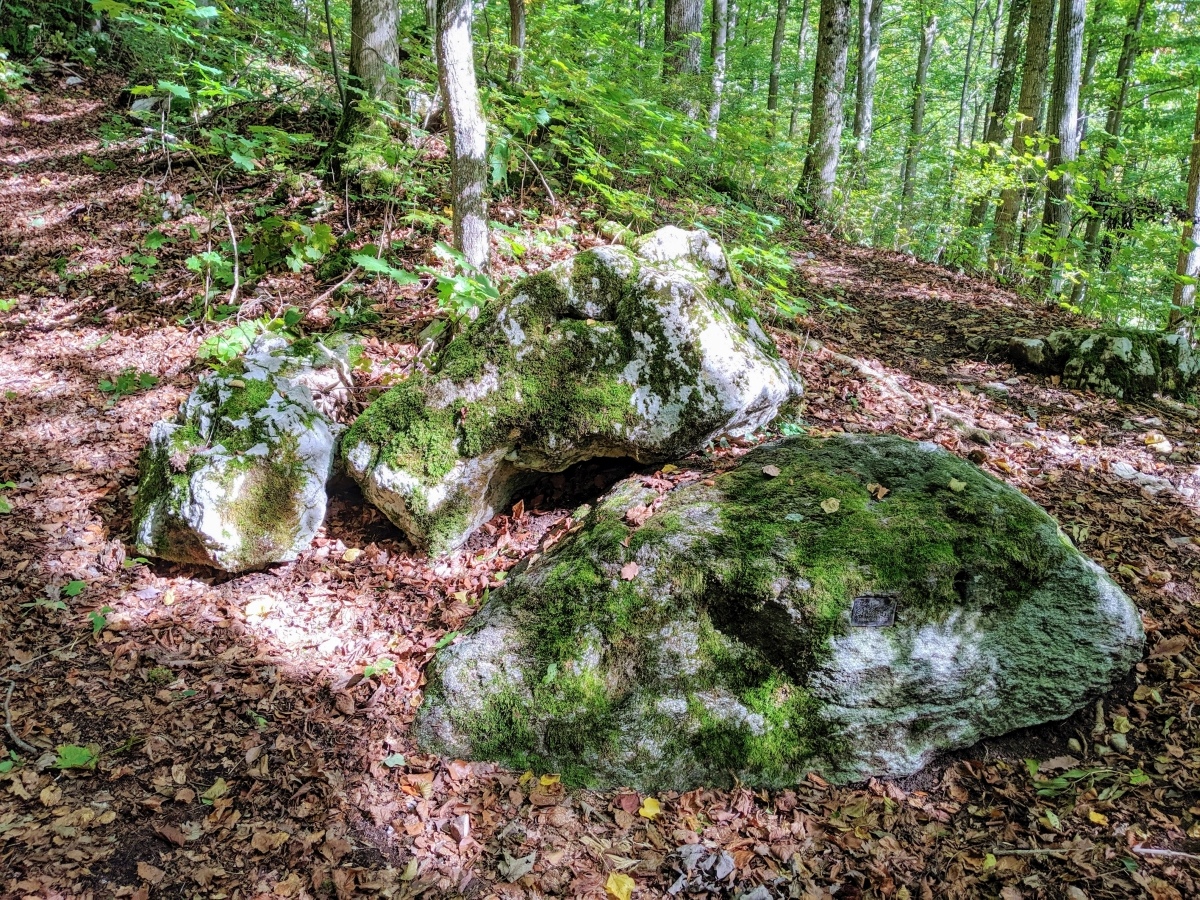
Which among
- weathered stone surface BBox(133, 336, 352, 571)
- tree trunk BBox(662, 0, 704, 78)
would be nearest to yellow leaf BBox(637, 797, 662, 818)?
weathered stone surface BBox(133, 336, 352, 571)

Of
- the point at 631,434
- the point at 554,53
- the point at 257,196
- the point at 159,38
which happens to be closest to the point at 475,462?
the point at 631,434

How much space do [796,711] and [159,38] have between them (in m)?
14.0

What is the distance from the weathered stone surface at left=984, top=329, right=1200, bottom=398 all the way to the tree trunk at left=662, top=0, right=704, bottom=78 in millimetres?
6865

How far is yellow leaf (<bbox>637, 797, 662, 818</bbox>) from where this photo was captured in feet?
9.82

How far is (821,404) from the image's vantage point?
532cm

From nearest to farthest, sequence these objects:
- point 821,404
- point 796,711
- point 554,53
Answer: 1. point 796,711
2. point 821,404
3. point 554,53

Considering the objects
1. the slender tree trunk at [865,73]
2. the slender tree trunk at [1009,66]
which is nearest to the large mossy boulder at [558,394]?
the slender tree trunk at [1009,66]

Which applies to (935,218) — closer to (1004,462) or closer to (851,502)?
(1004,462)

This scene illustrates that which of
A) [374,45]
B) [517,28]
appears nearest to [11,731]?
[374,45]

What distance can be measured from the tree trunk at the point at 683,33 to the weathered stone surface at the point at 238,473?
8.33 meters

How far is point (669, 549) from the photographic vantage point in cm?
348

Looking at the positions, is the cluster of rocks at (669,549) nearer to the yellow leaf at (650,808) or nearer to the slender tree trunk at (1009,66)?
the yellow leaf at (650,808)

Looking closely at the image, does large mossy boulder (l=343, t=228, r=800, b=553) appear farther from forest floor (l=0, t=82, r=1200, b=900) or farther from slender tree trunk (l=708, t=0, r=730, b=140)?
slender tree trunk (l=708, t=0, r=730, b=140)

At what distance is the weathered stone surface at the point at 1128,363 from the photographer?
5.88 metres
